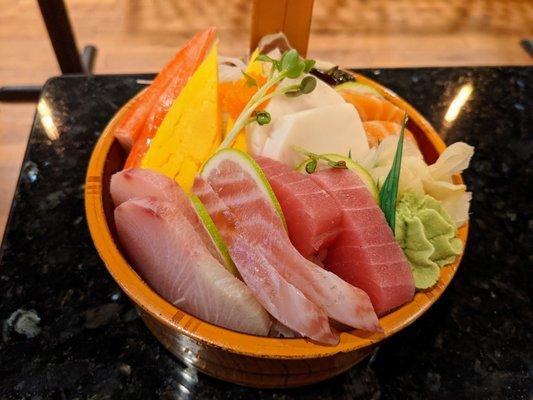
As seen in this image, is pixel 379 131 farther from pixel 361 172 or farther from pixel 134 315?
pixel 134 315

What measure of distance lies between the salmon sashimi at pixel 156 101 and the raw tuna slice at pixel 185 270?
146 mm

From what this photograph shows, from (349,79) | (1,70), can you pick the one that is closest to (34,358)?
(349,79)

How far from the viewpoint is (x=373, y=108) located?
88 cm

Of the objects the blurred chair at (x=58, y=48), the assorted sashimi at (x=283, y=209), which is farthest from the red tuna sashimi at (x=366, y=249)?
the blurred chair at (x=58, y=48)

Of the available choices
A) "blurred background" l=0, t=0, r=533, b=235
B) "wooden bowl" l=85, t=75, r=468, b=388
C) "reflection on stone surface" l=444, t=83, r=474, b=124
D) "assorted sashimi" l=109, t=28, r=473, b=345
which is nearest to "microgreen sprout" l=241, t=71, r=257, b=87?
"assorted sashimi" l=109, t=28, r=473, b=345

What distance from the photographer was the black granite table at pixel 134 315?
78 centimetres

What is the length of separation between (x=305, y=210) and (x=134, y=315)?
1.26 ft

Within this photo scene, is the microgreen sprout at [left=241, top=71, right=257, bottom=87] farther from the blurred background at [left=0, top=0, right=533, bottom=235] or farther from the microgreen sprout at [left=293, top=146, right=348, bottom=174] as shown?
the blurred background at [left=0, top=0, right=533, bottom=235]

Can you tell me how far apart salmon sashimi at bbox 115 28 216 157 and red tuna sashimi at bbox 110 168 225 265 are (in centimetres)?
9

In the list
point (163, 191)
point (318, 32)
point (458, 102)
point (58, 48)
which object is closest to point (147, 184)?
point (163, 191)

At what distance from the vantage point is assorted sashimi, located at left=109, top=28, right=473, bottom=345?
624mm

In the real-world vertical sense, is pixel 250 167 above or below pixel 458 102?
above

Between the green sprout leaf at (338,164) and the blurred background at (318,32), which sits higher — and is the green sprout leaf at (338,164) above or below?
above

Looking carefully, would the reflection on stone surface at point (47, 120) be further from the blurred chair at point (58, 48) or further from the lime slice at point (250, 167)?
the blurred chair at point (58, 48)
